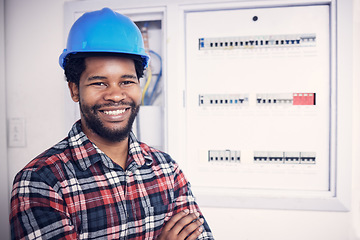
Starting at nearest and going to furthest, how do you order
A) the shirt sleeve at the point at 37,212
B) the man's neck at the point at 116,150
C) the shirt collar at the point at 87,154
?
1. the shirt sleeve at the point at 37,212
2. the shirt collar at the point at 87,154
3. the man's neck at the point at 116,150

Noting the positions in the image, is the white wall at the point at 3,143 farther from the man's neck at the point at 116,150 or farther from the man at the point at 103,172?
the man's neck at the point at 116,150

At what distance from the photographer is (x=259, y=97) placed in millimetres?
1435

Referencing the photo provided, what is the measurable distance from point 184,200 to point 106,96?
1.56 ft

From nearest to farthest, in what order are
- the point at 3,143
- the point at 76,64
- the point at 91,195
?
the point at 91,195 < the point at 76,64 < the point at 3,143

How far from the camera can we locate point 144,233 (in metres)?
0.86

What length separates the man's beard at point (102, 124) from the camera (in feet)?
2.83

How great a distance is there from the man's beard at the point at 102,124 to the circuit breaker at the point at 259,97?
611 millimetres

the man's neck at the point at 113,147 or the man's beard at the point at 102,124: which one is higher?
the man's beard at the point at 102,124

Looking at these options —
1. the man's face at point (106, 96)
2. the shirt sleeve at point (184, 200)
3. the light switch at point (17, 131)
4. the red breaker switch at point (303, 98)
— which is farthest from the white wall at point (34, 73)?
the red breaker switch at point (303, 98)

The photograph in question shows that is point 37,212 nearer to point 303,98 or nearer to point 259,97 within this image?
point 259,97

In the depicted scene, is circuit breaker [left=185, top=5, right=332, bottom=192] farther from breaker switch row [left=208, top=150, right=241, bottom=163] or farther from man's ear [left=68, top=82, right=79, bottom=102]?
man's ear [left=68, top=82, right=79, bottom=102]

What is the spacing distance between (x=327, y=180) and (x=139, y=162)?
1.08m

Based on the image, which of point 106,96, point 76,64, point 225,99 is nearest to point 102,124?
point 106,96

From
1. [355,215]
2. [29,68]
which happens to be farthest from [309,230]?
[29,68]
